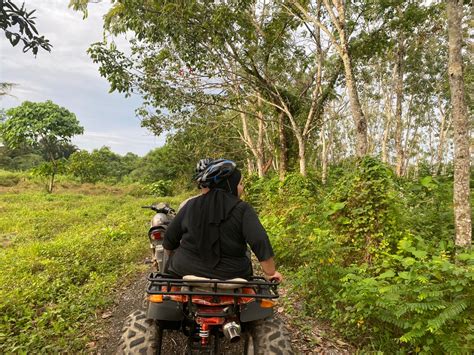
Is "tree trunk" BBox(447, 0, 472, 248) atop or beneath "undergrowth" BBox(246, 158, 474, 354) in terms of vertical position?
atop

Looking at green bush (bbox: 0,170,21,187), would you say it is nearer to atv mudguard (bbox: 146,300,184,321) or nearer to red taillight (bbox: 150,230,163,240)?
red taillight (bbox: 150,230,163,240)

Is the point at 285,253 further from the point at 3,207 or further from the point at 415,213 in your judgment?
the point at 3,207

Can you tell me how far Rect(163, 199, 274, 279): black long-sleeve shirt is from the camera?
2.38 metres

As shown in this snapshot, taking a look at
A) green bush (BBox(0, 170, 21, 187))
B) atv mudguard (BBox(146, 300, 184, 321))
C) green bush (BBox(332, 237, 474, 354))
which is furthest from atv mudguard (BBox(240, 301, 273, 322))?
green bush (BBox(0, 170, 21, 187))

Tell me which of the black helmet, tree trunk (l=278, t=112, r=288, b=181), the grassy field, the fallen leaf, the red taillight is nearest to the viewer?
the black helmet

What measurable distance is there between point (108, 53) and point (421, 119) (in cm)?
3174

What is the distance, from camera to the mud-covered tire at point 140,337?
7.76ft

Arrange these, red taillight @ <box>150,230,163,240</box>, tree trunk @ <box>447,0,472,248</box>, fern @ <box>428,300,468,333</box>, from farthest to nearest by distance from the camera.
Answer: tree trunk @ <box>447,0,472,248</box>, red taillight @ <box>150,230,163,240</box>, fern @ <box>428,300,468,333</box>

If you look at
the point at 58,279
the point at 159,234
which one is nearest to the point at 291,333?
the point at 159,234

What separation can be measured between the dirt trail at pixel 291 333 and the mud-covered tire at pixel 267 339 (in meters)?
0.96

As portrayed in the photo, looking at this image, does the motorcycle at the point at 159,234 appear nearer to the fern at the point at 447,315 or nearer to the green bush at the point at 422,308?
the green bush at the point at 422,308

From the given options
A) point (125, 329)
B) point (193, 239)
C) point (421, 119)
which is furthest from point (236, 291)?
point (421, 119)

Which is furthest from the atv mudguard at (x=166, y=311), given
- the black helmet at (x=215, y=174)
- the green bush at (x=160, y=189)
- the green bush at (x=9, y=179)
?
the green bush at (x=9, y=179)

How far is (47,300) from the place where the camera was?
461cm
